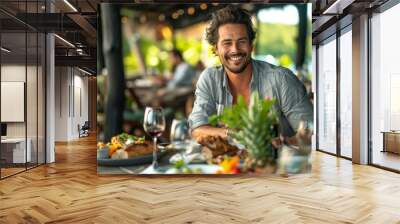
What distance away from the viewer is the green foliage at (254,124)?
4320mm

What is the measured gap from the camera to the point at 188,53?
200 inches

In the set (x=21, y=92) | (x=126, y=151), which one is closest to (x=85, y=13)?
(x=21, y=92)

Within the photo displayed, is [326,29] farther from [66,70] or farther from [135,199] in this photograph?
[66,70]

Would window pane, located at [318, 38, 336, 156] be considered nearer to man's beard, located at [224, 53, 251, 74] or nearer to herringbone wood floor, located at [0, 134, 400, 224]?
herringbone wood floor, located at [0, 134, 400, 224]

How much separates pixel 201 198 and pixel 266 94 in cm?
140

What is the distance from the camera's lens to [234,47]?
4742 millimetres

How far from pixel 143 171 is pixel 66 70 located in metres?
10.6

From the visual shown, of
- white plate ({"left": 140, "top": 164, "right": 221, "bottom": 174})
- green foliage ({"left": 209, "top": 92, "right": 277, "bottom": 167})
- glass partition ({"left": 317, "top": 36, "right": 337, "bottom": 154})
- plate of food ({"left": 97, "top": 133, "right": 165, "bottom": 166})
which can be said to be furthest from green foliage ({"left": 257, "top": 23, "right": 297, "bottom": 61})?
glass partition ({"left": 317, "top": 36, "right": 337, "bottom": 154})

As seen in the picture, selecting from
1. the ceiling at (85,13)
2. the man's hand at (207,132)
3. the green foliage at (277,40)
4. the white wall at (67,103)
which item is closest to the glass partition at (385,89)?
the ceiling at (85,13)

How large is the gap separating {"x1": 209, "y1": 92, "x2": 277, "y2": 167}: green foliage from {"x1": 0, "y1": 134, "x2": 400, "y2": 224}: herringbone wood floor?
0.45 m

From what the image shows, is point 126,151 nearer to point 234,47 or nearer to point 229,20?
point 234,47

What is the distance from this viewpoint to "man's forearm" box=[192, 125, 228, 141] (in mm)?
4755

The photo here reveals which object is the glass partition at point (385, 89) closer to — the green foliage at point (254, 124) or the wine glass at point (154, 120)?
the green foliage at point (254, 124)

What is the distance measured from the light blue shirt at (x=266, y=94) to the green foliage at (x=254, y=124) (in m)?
0.12
